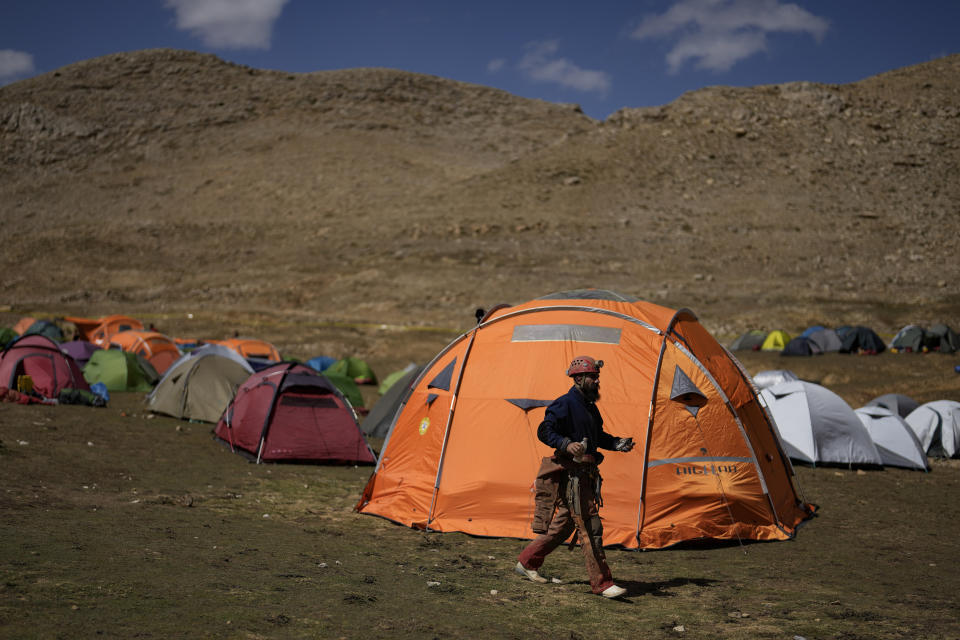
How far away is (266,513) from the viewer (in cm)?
1081

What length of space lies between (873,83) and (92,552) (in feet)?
271

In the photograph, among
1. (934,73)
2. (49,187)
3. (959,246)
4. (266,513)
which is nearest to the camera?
(266,513)

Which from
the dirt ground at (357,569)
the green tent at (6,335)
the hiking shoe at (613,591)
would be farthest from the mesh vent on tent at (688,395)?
the green tent at (6,335)

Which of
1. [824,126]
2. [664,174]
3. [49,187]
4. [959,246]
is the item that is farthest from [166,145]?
[959,246]

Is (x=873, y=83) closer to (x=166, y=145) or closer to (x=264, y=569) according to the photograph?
(x=166, y=145)

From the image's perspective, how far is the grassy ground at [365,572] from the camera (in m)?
6.32

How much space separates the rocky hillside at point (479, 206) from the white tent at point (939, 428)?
74.1 ft

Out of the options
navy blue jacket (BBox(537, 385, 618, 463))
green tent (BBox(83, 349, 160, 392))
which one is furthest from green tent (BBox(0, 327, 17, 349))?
navy blue jacket (BBox(537, 385, 618, 463))

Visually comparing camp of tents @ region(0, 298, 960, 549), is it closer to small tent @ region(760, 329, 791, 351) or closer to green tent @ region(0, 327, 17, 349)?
small tent @ region(760, 329, 791, 351)

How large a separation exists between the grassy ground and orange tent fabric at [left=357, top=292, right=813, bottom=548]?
341 mm

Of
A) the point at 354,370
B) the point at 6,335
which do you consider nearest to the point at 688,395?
the point at 354,370

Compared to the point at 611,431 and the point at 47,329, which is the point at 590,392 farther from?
the point at 47,329

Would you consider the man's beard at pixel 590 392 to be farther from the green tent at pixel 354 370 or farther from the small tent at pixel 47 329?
the small tent at pixel 47 329

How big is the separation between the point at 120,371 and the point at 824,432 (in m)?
19.4
